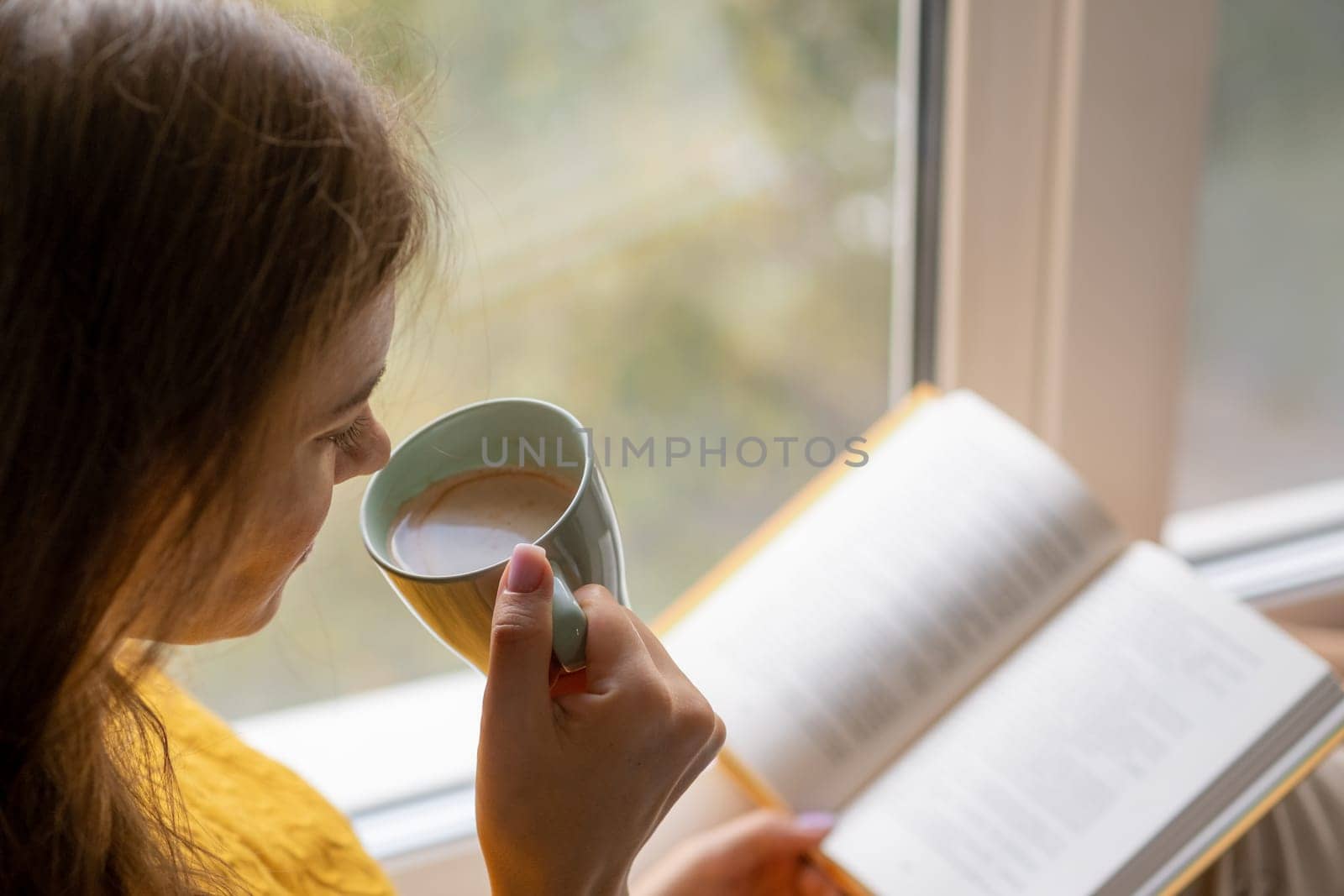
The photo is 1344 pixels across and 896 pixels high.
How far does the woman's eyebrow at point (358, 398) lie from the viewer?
1.41 ft

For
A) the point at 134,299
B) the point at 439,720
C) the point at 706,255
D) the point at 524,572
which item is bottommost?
the point at 439,720

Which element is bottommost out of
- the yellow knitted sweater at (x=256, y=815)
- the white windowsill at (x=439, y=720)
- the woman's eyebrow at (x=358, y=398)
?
the white windowsill at (x=439, y=720)

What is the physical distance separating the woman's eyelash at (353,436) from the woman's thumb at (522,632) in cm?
9

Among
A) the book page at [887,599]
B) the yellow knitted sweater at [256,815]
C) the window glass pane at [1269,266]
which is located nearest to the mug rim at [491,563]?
the yellow knitted sweater at [256,815]

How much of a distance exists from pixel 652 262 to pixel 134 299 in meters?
A: 0.67

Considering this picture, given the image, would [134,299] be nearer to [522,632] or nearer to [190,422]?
[190,422]

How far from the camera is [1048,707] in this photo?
0.74 meters

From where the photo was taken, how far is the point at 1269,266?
115cm

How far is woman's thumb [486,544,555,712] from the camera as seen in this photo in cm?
43

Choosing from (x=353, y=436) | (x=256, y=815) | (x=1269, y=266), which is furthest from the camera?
(x=1269, y=266)

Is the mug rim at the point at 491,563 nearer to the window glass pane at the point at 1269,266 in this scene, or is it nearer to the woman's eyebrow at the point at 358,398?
the woman's eyebrow at the point at 358,398

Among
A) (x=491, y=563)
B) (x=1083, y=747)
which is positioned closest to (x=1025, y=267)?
(x=1083, y=747)

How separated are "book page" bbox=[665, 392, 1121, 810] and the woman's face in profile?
0.35 metres

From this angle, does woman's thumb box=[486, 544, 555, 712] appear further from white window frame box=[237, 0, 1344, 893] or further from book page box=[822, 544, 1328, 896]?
white window frame box=[237, 0, 1344, 893]
